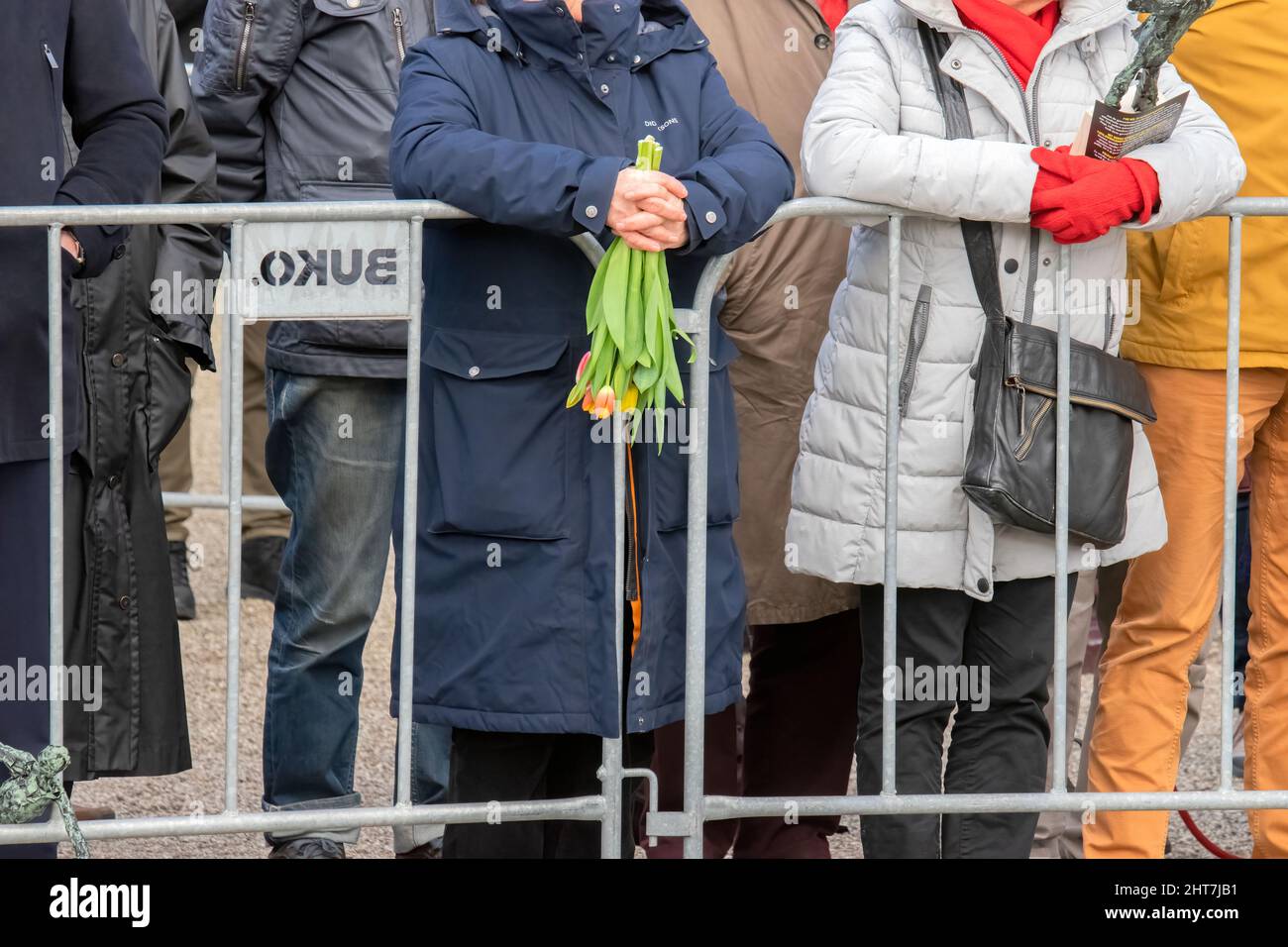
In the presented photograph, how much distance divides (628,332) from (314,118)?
1486 millimetres

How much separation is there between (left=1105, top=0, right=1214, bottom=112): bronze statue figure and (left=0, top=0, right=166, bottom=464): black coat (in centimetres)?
193

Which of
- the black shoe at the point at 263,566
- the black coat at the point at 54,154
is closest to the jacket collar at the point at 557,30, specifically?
the black coat at the point at 54,154

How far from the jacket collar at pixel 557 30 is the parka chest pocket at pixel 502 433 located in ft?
1.80

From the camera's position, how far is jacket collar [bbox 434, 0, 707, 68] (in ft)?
11.9

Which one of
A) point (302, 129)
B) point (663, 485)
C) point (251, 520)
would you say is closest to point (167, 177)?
point (302, 129)

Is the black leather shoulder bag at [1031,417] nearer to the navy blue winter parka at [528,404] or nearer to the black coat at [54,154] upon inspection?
the navy blue winter parka at [528,404]

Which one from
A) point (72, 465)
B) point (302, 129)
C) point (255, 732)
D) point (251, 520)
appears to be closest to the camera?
point (72, 465)

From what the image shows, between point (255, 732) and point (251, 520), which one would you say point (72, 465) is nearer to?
point (255, 732)

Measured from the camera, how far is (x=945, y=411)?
12.9 feet

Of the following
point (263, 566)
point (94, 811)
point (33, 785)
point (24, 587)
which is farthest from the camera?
point (263, 566)

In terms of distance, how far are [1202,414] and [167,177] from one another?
7.70 ft

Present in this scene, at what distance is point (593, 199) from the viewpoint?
11.5ft

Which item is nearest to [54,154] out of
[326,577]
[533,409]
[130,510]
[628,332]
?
[130,510]

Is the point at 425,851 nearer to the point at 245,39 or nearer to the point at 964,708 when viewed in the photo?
the point at 964,708
